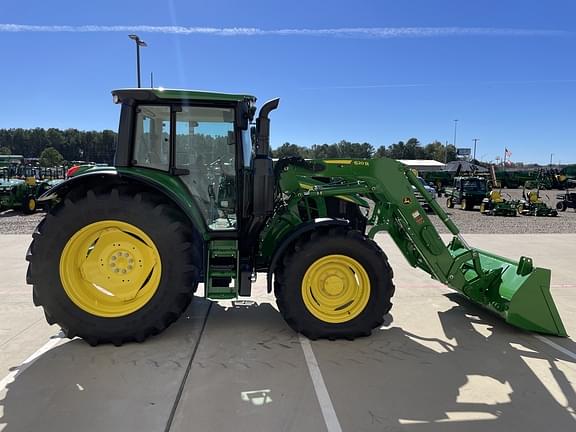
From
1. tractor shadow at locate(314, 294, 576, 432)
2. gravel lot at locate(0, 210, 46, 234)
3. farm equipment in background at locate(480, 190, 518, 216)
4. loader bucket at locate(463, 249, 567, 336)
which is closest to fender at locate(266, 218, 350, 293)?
tractor shadow at locate(314, 294, 576, 432)

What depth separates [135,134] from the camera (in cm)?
421

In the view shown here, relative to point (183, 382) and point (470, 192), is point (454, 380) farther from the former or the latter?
point (470, 192)

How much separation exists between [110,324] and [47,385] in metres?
0.78

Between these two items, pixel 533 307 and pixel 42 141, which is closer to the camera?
pixel 533 307

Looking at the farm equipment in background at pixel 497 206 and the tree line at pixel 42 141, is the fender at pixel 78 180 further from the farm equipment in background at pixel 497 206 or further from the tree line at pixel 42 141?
the tree line at pixel 42 141

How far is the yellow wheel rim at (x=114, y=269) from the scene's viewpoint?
159 inches

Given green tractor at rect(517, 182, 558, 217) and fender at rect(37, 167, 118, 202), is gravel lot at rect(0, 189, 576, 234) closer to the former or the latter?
green tractor at rect(517, 182, 558, 217)

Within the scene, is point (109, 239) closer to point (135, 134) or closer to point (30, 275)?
point (30, 275)

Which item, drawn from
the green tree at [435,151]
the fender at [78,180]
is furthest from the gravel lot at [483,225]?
the green tree at [435,151]

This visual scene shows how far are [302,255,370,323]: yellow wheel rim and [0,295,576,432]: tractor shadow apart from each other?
309 mm

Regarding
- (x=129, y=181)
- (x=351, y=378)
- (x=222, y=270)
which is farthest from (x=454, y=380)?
(x=129, y=181)

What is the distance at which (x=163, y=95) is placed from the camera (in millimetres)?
4121

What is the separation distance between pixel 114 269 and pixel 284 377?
1997mm

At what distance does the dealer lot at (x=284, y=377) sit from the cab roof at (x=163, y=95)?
2379 mm
